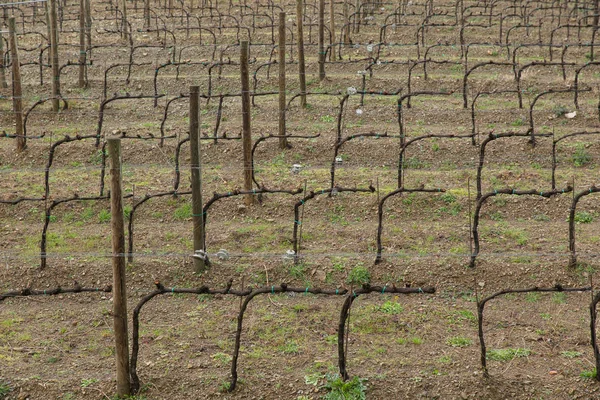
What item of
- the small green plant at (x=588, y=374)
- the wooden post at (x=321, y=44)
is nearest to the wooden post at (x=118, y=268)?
the small green plant at (x=588, y=374)

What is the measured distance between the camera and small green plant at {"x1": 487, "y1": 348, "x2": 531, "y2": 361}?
8.11 meters

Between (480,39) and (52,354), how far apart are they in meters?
18.0

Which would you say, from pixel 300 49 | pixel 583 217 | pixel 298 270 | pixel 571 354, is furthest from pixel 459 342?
pixel 300 49

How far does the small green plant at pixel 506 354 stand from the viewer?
811 cm

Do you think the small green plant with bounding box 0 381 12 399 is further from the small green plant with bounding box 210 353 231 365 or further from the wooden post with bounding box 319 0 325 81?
the wooden post with bounding box 319 0 325 81

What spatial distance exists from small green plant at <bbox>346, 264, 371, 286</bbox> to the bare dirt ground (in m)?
0.13

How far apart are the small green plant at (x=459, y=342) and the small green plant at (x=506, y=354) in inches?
12.0

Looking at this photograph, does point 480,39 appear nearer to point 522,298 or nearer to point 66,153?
point 66,153

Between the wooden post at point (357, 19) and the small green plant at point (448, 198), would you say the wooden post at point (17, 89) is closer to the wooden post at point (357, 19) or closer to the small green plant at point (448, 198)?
the small green plant at point (448, 198)

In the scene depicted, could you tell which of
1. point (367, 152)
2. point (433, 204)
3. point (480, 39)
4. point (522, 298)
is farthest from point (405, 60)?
point (522, 298)

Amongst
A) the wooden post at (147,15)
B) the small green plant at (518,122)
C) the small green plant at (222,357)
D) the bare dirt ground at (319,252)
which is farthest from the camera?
the wooden post at (147,15)

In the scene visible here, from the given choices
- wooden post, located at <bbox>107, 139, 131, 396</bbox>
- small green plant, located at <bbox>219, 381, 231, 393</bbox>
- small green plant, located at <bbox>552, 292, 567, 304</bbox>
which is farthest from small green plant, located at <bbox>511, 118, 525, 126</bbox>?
wooden post, located at <bbox>107, 139, 131, 396</bbox>

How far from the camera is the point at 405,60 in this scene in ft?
69.3

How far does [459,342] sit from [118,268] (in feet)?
12.4
